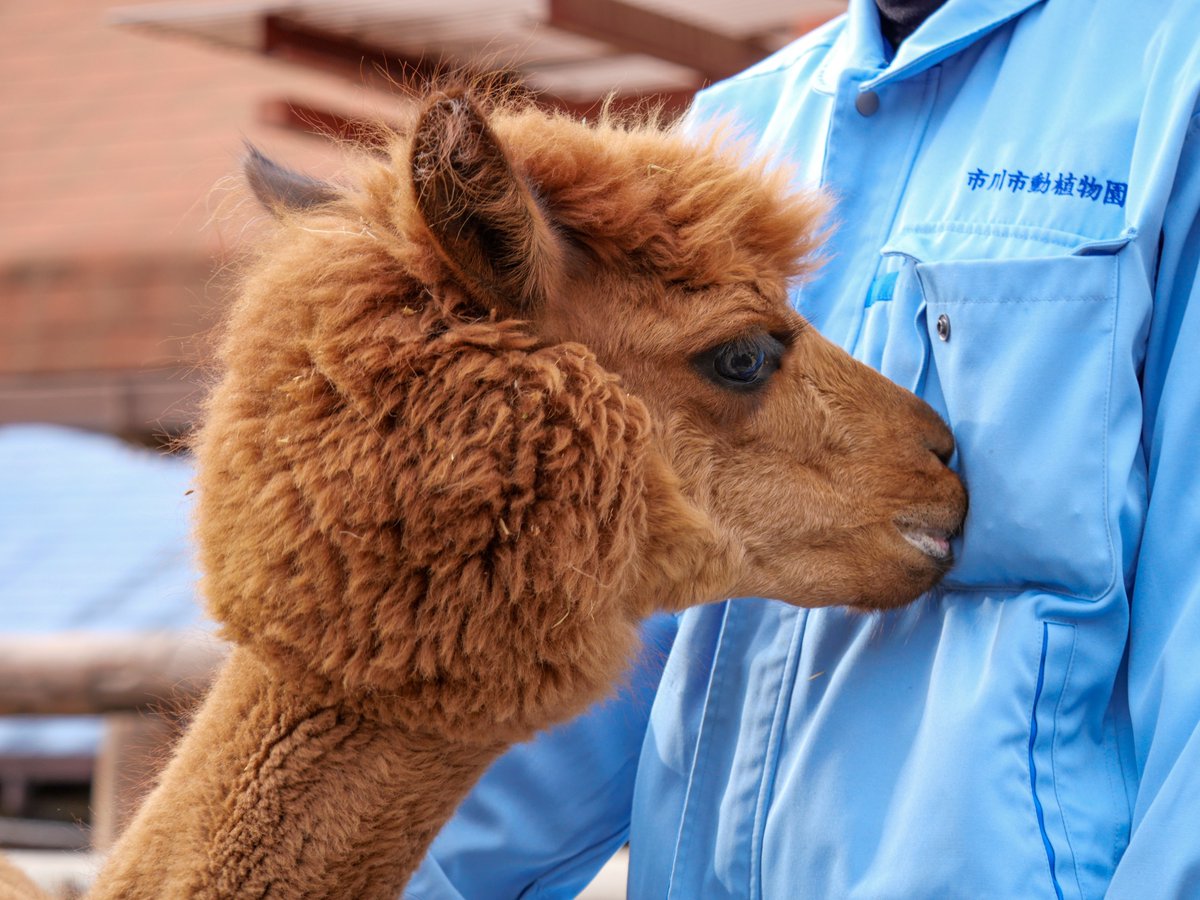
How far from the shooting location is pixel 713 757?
1.84 metres

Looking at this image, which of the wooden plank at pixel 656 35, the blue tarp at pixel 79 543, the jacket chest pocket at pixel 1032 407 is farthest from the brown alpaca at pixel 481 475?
the blue tarp at pixel 79 543

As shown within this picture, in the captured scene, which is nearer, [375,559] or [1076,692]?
[1076,692]

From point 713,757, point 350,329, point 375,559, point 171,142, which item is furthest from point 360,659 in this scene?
point 171,142

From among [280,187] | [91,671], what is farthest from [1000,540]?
[91,671]

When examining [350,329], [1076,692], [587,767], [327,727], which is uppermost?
[350,329]

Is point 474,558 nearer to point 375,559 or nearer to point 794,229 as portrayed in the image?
point 375,559

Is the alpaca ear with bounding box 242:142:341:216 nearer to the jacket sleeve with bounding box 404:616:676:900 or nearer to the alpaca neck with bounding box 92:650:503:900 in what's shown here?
the alpaca neck with bounding box 92:650:503:900

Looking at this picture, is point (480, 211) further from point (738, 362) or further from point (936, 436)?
point (936, 436)

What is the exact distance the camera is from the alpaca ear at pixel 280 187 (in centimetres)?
197

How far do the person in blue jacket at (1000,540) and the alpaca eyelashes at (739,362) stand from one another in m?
0.18

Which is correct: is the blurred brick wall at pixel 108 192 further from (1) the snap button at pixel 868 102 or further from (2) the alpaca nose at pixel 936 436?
(2) the alpaca nose at pixel 936 436

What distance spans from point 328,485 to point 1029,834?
915 mm

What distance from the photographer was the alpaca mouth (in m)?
1.75

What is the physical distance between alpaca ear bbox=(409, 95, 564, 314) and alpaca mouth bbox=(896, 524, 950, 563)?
61 cm
